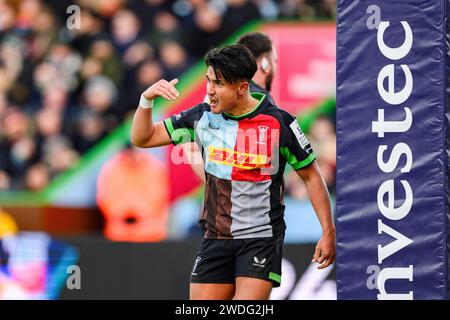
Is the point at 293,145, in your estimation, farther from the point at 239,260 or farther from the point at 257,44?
the point at 257,44

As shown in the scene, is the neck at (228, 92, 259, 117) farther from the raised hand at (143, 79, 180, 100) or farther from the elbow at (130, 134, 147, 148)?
the elbow at (130, 134, 147, 148)

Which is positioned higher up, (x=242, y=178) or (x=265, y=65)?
(x=265, y=65)

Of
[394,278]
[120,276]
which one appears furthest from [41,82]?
[394,278]

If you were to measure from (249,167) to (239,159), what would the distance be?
8 centimetres

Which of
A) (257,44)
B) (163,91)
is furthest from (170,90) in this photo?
(257,44)

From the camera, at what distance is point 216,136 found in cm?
608

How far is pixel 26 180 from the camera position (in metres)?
11.3

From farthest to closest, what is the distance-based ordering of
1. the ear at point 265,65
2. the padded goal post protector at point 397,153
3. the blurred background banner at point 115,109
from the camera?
the blurred background banner at point 115,109, the ear at point 265,65, the padded goal post protector at point 397,153

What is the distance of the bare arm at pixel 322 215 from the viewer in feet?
19.8

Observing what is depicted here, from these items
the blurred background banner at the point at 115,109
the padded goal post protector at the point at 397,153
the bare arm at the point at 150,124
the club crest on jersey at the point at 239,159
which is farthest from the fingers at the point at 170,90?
the blurred background banner at the point at 115,109

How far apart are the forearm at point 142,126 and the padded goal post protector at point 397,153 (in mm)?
1214

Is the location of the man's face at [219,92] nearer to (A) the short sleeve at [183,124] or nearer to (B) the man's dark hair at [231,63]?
(B) the man's dark hair at [231,63]

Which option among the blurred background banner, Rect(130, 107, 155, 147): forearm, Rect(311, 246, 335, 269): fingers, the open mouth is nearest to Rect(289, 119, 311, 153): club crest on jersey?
the open mouth
